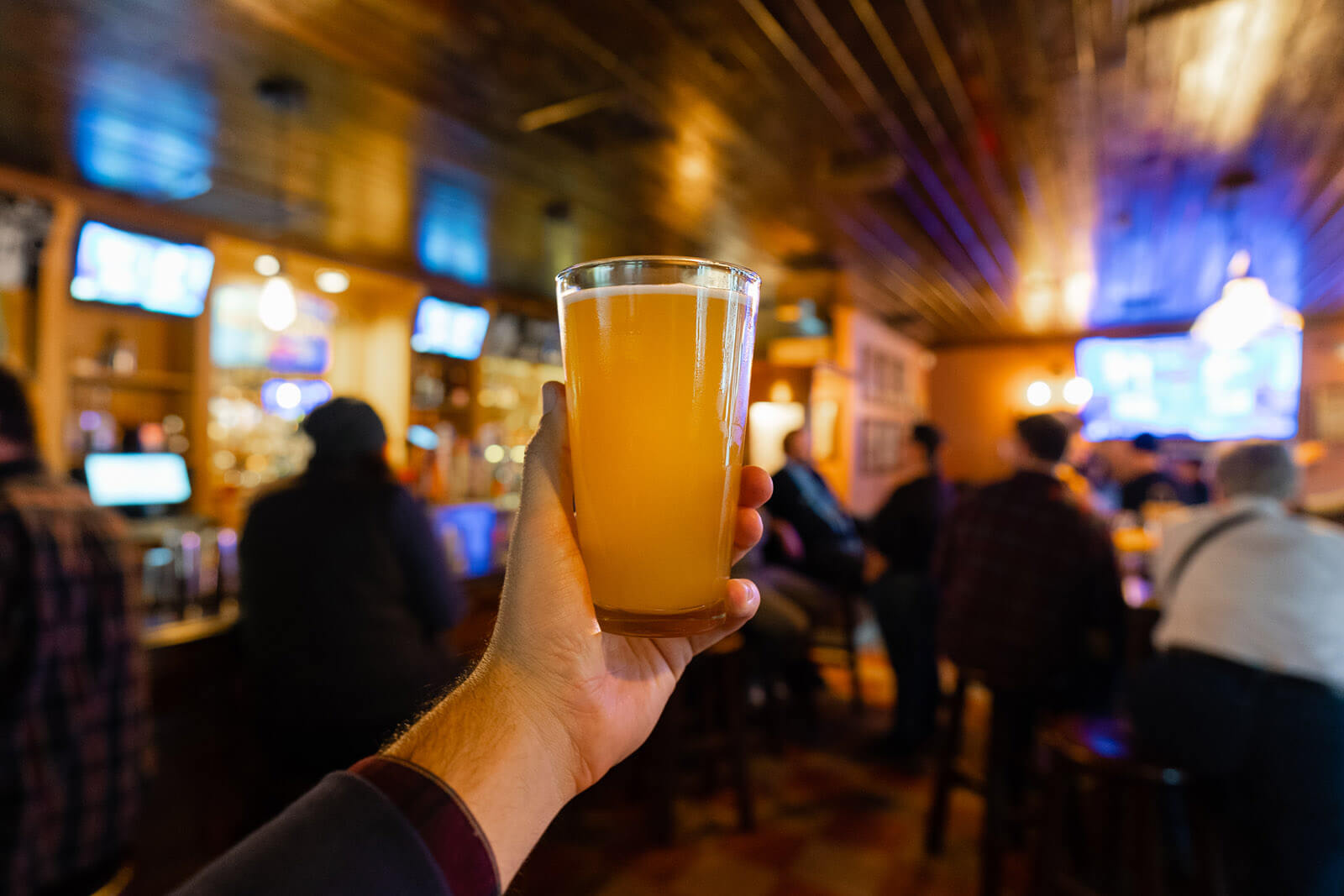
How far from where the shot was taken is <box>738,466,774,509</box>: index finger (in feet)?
2.91

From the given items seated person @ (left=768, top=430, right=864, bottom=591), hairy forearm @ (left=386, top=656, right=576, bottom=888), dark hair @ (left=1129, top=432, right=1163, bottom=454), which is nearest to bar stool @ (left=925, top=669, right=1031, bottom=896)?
seated person @ (left=768, top=430, right=864, bottom=591)

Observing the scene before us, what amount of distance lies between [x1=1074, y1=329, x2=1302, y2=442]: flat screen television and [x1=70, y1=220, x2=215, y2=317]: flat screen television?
875cm

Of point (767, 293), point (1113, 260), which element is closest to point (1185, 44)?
point (1113, 260)

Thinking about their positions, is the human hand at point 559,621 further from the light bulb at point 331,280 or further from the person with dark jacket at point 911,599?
the light bulb at point 331,280

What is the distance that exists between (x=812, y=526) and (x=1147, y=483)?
372 cm

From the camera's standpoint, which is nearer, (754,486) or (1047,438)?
(754,486)

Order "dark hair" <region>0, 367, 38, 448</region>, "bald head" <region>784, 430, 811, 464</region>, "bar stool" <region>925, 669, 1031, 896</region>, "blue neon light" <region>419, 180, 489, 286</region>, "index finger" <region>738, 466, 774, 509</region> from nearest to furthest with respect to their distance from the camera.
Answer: "index finger" <region>738, 466, 774, 509</region>, "dark hair" <region>0, 367, 38, 448</region>, "bar stool" <region>925, 669, 1031, 896</region>, "blue neon light" <region>419, 180, 489, 286</region>, "bald head" <region>784, 430, 811, 464</region>

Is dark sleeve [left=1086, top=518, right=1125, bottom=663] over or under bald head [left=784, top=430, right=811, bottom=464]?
under

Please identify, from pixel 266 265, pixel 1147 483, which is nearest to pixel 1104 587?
pixel 1147 483

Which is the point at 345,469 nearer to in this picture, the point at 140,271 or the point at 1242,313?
the point at 140,271

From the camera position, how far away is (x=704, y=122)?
2957 millimetres

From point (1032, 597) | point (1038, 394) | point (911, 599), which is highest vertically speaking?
point (1038, 394)

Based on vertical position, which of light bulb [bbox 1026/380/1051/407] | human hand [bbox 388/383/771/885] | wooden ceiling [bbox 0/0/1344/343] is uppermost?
wooden ceiling [bbox 0/0/1344/343]

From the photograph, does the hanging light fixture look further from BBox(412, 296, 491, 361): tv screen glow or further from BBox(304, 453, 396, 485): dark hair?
BBox(412, 296, 491, 361): tv screen glow
